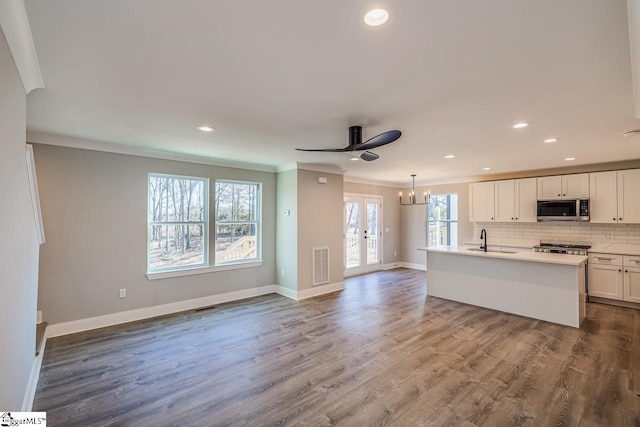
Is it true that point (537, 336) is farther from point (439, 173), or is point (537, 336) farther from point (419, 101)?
point (439, 173)

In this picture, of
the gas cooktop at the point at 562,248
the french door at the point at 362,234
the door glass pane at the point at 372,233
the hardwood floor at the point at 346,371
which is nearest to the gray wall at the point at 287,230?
the hardwood floor at the point at 346,371

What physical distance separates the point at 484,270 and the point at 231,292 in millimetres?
4347

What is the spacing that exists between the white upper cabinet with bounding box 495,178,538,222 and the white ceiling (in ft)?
7.68

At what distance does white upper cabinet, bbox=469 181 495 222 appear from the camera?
6614 mm

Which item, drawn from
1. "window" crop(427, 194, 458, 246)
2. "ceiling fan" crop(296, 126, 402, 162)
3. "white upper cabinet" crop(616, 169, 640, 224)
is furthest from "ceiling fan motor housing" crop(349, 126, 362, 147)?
"window" crop(427, 194, 458, 246)

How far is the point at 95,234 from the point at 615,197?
8.27 metres

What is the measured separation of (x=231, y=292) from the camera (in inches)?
209

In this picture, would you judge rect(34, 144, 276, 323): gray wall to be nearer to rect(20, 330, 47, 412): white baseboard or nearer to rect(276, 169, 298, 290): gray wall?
rect(20, 330, 47, 412): white baseboard

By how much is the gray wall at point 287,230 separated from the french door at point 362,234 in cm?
203

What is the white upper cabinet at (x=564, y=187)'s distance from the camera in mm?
5438

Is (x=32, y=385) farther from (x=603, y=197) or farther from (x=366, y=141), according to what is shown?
(x=603, y=197)

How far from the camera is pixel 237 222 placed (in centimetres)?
546

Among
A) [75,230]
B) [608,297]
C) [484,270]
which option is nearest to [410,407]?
[484,270]

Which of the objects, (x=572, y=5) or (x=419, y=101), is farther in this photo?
(x=419, y=101)
